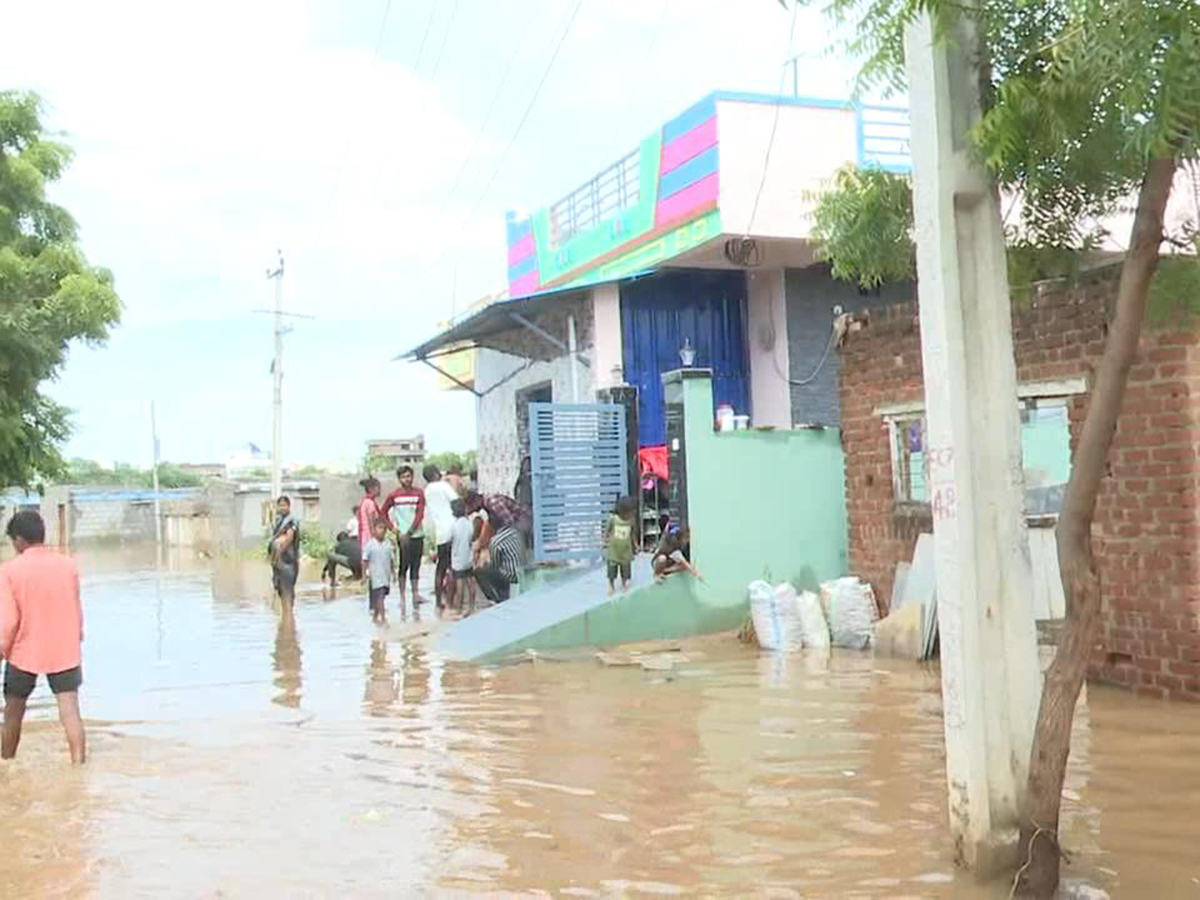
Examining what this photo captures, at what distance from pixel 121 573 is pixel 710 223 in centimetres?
1829

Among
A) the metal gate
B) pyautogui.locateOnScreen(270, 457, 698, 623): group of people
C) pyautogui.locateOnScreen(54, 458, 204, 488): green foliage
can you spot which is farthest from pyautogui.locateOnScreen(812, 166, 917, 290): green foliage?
pyautogui.locateOnScreen(54, 458, 204, 488): green foliage

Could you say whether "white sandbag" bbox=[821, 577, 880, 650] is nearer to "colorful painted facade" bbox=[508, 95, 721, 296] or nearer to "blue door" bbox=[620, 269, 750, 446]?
"colorful painted facade" bbox=[508, 95, 721, 296]

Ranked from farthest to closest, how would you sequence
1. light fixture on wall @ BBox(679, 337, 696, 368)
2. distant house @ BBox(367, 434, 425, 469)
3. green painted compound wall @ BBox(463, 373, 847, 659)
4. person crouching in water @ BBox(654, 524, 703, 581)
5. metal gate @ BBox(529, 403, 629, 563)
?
distant house @ BBox(367, 434, 425, 469), light fixture on wall @ BBox(679, 337, 696, 368), metal gate @ BBox(529, 403, 629, 563), person crouching in water @ BBox(654, 524, 703, 581), green painted compound wall @ BBox(463, 373, 847, 659)

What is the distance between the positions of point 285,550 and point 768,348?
6.61m

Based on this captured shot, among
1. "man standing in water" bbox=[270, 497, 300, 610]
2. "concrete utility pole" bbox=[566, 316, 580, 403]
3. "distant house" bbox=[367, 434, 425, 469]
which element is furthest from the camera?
"distant house" bbox=[367, 434, 425, 469]

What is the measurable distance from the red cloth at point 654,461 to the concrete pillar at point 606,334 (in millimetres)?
1595

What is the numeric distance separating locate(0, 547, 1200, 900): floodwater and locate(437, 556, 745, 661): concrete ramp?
0.58 meters

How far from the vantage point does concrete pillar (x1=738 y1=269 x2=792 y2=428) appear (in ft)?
51.0

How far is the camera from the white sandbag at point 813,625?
1023 centimetres

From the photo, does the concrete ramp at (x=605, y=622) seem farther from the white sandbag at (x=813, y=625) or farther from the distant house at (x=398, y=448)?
the distant house at (x=398, y=448)

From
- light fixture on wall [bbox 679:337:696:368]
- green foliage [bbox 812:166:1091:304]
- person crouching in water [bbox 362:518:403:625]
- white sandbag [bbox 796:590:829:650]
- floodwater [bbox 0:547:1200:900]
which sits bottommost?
floodwater [bbox 0:547:1200:900]

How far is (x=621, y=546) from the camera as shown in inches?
447

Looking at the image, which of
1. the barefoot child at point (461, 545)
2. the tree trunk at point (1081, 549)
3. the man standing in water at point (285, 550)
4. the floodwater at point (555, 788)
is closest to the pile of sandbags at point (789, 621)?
the floodwater at point (555, 788)

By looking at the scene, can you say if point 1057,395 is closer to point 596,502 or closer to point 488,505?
point 596,502
